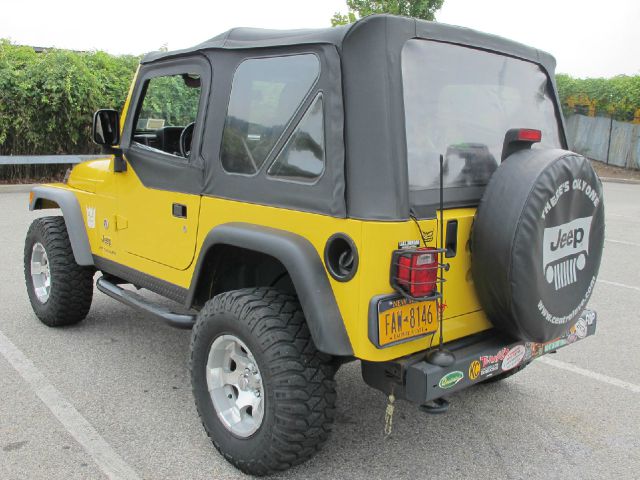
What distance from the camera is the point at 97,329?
4.69 m

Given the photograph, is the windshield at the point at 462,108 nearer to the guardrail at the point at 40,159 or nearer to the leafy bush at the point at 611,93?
the guardrail at the point at 40,159

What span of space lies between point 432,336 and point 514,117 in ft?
4.22

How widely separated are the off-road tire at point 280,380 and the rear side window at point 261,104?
0.69m

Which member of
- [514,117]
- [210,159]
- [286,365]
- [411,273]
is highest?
[514,117]

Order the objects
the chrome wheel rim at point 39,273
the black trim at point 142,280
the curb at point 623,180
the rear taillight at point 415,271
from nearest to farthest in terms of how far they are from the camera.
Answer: the rear taillight at point 415,271 → the black trim at point 142,280 → the chrome wheel rim at point 39,273 → the curb at point 623,180

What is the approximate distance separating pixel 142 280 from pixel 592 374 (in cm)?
301

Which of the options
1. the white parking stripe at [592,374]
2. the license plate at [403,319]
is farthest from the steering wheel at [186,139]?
the white parking stripe at [592,374]

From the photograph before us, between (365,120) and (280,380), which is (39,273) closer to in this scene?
(280,380)

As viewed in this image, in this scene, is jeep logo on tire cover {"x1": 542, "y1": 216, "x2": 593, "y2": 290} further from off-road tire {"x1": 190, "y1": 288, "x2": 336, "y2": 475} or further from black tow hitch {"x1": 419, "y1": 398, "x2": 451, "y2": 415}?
off-road tire {"x1": 190, "y1": 288, "x2": 336, "y2": 475}

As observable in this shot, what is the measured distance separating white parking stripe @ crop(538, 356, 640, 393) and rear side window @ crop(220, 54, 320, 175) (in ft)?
8.63

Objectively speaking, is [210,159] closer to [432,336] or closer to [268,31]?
[268,31]

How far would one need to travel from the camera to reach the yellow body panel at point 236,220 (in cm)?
240

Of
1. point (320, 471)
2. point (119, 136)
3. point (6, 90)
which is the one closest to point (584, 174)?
point (320, 471)

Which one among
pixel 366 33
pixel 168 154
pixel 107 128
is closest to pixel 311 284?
pixel 366 33
